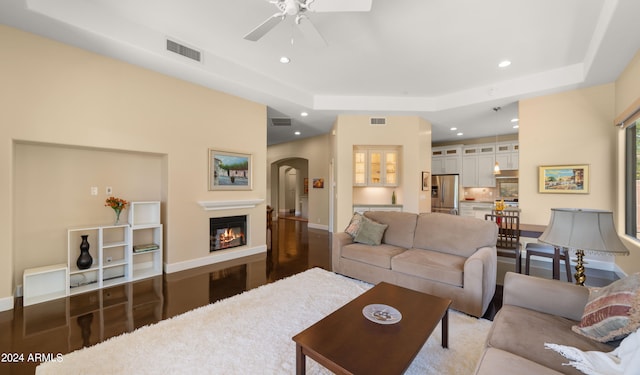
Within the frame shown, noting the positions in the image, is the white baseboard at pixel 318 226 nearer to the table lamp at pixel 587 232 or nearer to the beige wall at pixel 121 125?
the beige wall at pixel 121 125

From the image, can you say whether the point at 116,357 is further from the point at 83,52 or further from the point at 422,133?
the point at 422,133

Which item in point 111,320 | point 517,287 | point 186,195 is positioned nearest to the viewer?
point 517,287

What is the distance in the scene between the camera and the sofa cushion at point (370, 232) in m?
3.55

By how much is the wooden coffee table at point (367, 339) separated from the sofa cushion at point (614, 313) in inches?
30.1

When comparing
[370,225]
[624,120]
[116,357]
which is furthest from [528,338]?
[624,120]

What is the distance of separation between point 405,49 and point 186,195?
4041mm

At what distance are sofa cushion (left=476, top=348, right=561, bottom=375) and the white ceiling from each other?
10.3 feet

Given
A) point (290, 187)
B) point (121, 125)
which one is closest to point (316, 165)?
point (290, 187)

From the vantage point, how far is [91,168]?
11.2 feet

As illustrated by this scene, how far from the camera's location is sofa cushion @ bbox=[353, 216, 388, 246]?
11.6 ft

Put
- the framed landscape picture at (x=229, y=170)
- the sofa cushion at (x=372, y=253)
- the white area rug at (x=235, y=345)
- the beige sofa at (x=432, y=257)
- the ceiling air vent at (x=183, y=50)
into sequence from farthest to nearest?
the framed landscape picture at (x=229, y=170) < the ceiling air vent at (x=183, y=50) < the sofa cushion at (x=372, y=253) < the beige sofa at (x=432, y=257) < the white area rug at (x=235, y=345)

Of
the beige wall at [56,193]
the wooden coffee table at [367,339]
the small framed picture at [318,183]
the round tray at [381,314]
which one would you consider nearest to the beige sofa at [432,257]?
the wooden coffee table at [367,339]

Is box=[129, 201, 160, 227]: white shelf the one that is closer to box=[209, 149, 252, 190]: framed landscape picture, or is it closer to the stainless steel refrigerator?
box=[209, 149, 252, 190]: framed landscape picture

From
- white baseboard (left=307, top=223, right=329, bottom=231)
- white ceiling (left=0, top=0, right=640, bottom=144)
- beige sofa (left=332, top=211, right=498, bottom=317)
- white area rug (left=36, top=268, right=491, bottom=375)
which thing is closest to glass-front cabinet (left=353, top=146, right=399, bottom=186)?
white ceiling (left=0, top=0, right=640, bottom=144)
